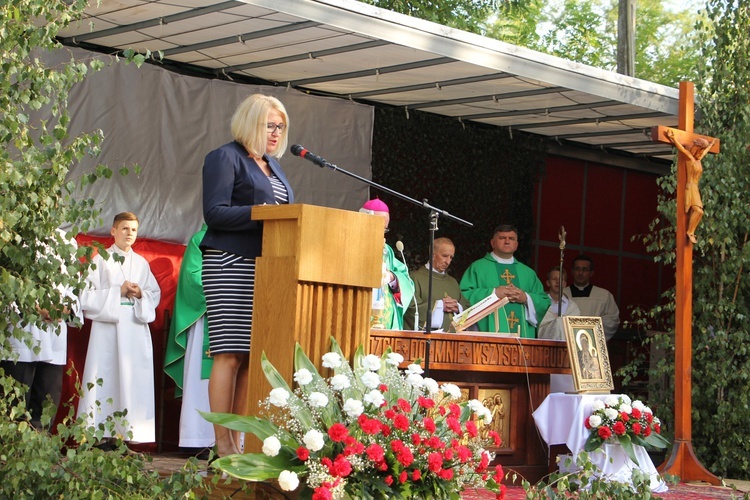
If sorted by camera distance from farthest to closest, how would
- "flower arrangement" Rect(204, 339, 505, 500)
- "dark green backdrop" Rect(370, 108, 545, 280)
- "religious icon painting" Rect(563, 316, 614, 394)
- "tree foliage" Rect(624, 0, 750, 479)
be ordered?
"dark green backdrop" Rect(370, 108, 545, 280) → "tree foliage" Rect(624, 0, 750, 479) → "religious icon painting" Rect(563, 316, 614, 394) → "flower arrangement" Rect(204, 339, 505, 500)

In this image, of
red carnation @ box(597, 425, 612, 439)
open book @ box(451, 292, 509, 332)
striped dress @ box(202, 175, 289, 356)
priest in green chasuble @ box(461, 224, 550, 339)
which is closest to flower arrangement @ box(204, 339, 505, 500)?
striped dress @ box(202, 175, 289, 356)

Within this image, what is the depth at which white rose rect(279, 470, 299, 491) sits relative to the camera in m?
4.45

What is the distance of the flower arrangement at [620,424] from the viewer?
7.44m

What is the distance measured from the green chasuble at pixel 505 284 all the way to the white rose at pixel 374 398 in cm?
502

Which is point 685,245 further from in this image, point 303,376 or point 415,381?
point 303,376

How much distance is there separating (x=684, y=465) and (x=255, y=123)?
4.36 meters

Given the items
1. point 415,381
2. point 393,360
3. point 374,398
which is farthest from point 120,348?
point 374,398

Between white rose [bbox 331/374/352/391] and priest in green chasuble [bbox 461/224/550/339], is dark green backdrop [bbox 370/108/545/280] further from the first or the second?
white rose [bbox 331/374/352/391]

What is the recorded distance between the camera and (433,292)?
377 inches

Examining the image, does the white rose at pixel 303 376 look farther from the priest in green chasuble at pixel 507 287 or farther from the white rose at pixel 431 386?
the priest in green chasuble at pixel 507 287

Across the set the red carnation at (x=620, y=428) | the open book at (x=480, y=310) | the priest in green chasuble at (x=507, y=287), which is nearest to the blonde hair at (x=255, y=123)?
the open book at (x=480, y=310)

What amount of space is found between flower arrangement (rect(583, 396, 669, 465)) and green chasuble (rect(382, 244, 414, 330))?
4.95ft

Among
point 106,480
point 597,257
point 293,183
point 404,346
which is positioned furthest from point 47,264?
point 597,257

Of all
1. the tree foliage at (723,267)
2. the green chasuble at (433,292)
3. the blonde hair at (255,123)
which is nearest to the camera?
the blonde hair at (255,123)
